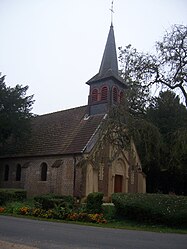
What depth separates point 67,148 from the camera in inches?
1134

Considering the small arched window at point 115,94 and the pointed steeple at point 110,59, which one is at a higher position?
the pointed steeple at point 110,59

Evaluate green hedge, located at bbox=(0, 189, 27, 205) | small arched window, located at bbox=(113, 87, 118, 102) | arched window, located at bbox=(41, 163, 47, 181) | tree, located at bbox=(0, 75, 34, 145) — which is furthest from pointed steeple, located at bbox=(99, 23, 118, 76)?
green hedge, located at bbox=(0, 189, 27, 205)

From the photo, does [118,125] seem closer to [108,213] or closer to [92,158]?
[108,213]

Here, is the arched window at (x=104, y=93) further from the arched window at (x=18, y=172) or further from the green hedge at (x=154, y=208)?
the green hedge at (x=154, y=208)

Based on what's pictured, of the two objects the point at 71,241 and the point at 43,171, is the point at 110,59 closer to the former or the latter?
the point at 43,171

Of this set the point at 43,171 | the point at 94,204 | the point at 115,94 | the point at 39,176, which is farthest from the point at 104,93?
the point at 94,204

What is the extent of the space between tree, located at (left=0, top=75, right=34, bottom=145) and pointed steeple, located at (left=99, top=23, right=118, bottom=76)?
334 inches

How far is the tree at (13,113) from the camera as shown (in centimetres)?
2900

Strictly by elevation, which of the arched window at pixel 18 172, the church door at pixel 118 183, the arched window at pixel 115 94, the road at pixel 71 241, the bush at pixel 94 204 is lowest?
the road at pixel 71 241

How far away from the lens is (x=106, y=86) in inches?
1218

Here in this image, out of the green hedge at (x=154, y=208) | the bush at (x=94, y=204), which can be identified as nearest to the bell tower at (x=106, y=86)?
the bush at (x=94, y=204)

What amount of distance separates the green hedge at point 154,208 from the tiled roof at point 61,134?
970 cm

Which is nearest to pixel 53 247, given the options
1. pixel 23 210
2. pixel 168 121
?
pixel 23 210

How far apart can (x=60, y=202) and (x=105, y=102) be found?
1342 cm
